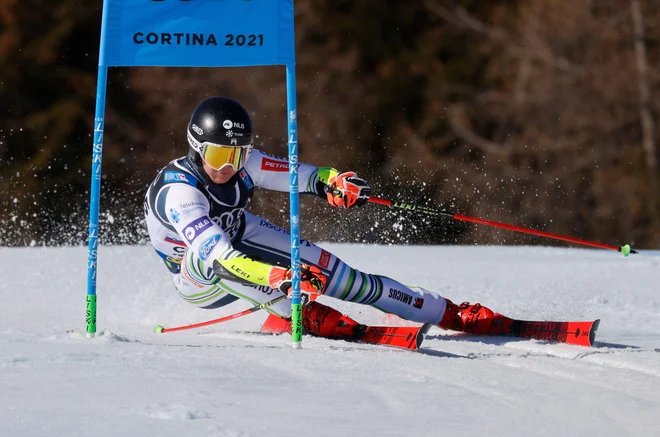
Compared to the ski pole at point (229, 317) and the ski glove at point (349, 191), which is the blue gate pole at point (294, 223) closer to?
the ski pole at point (229, 317)

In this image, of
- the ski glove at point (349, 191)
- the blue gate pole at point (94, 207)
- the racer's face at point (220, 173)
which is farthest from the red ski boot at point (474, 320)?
the blue gate pole at point (94, 207)

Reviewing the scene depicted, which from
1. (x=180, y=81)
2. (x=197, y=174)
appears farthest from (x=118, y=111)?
(x=197, y=174)

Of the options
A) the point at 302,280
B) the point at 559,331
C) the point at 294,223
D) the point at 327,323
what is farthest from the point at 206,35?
the point at 559,331

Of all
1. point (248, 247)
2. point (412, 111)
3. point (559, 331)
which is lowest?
point (559, 331)

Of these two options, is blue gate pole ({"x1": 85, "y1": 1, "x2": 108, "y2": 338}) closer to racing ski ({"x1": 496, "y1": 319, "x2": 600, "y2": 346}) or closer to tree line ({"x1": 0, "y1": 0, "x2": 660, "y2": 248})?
racing ski ({"x1": 496, "y1": 319, "x2": 600, "y2": 346})

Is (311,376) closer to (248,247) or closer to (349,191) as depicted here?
(349,191)

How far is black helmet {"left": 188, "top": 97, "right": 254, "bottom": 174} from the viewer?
5.66m

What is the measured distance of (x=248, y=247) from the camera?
6.29 m

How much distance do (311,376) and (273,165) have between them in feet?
7.06

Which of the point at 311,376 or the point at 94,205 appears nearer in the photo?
the point at 311,376

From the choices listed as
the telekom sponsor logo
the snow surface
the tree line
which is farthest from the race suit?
the tree line

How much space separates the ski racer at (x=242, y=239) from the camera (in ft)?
17.6

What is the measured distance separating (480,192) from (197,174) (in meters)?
16.5

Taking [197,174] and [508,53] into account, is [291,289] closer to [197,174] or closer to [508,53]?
[197,174]
